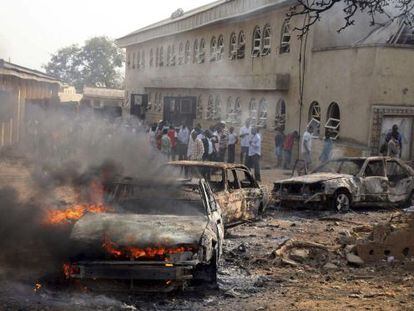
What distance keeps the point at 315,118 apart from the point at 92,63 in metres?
72.5

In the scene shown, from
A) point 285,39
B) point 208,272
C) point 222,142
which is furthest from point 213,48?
point 208,272

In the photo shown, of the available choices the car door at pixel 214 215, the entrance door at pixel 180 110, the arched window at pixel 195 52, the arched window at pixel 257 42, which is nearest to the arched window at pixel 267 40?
the arched window at pixel 257 42

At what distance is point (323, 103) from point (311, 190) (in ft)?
30.9

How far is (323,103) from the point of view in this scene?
72.7ft

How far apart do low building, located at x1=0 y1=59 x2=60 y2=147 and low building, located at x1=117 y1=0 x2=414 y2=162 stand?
6539 millimetres

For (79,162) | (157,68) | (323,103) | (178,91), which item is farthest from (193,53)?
(79,162)

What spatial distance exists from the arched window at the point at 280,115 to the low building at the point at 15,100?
10.2 m

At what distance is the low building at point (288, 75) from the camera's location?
1969 centimetres

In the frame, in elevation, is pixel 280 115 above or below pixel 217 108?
below

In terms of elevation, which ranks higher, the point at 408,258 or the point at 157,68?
the point at 157,68

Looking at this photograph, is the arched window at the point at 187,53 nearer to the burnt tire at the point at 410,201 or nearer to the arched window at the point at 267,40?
the arched window at the point at 267,40

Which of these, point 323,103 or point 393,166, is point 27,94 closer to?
point 323,103

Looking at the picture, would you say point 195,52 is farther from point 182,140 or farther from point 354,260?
point 354,260

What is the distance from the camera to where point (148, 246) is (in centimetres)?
656
